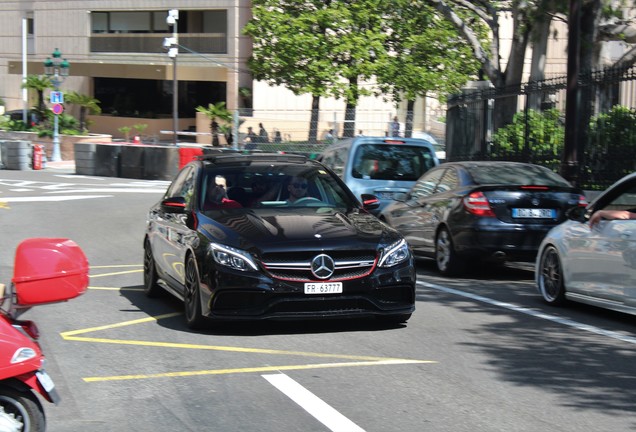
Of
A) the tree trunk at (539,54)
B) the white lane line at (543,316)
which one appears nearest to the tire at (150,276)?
the white lane line at (543,316)

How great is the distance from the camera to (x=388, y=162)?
17047mm

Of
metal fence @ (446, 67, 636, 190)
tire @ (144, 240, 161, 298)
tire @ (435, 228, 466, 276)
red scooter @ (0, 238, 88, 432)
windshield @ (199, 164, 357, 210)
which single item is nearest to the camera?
red scooter @ (0, 238, 88, 432)

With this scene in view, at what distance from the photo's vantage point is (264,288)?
870 cm

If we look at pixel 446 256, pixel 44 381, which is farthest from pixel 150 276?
pixel 44 381

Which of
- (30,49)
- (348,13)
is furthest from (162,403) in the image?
(30,49)

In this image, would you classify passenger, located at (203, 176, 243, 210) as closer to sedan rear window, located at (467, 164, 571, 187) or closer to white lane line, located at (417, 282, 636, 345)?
white lane line, located at (417, 282, 636, 345)

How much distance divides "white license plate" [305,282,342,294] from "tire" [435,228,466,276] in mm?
4721

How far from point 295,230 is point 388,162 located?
812 cm

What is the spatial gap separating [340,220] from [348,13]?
112 ft

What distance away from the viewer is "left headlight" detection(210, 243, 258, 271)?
8773 mm

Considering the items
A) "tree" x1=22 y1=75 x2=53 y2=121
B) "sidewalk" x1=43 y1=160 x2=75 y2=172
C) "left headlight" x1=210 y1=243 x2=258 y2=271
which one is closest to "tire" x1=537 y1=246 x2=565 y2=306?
"left headlight" x1=210 y1=243 x2=258 y2=271

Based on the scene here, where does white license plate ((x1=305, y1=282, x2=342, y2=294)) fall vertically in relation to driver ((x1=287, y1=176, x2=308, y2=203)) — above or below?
below

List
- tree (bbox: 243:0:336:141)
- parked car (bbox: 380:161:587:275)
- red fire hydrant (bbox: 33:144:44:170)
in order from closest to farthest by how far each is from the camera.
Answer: parked car (bbox: 380:161:587:275) < red fire hydrant (bbox: 33:144:44:170) < tree (bbox: 243:0:336:141)

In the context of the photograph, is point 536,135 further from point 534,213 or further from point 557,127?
point 534,213
